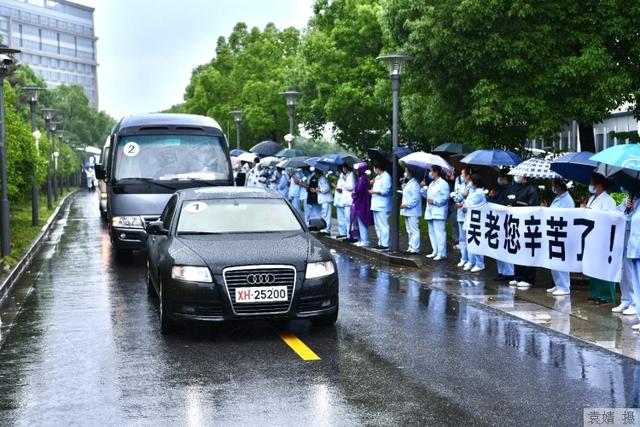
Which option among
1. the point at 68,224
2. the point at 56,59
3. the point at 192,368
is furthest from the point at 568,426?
the point at 56,59

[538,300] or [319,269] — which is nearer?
[319,269]

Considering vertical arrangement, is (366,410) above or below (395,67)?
below

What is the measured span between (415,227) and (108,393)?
1196cm

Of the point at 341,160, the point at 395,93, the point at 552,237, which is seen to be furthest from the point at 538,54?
the point at 552,237

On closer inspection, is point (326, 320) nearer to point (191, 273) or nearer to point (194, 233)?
point (191, 273)

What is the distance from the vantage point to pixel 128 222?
701 inches

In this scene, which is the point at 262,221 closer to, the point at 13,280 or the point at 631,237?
the point at 631,237

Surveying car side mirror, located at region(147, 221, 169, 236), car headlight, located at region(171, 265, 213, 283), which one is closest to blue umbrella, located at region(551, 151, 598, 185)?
car side mirror, located at region(147, 221, 169, 236)

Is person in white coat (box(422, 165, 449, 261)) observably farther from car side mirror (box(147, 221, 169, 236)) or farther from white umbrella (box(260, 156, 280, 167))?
white umbrella (box(260, 156, 280, 167))

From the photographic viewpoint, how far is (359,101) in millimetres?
40656

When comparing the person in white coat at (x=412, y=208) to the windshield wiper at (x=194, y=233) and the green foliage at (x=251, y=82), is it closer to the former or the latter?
the windshield wiper at (x=194, y=233)

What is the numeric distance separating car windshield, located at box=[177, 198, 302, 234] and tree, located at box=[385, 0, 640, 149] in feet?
30.8

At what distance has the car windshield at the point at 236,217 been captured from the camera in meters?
11.0

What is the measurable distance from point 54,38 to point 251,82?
398 ft
